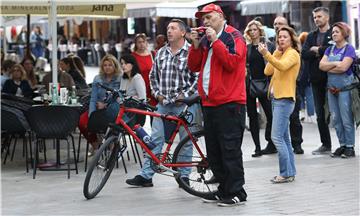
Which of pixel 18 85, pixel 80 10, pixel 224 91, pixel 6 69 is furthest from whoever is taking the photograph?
pixel 80 10

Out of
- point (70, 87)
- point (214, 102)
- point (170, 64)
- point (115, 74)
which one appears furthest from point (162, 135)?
point (70, 87)

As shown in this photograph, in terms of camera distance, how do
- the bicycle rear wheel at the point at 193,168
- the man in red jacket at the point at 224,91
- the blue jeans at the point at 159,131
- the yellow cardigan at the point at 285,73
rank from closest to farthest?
1. the man in red jacket at the point at 224,91
2. the bicycle rear wheel at the point at 193,168
3. the blue jeans at the point at 159,131
4. the yellow cardigan at the point at 285,73

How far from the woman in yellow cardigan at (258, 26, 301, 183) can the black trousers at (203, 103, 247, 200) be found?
124 cm

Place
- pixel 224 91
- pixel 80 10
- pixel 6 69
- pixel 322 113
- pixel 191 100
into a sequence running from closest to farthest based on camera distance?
pixel 224 91 < pixel 191 100 < pixel 322 113 < pixel 6 69 < pixel 80 10

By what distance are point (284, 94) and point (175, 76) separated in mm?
1222

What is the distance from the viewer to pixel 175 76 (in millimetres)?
9406

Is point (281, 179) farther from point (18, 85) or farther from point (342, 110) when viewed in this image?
point (18, 85)

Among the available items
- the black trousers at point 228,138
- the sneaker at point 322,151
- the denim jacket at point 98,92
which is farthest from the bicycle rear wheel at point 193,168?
the sneaker at point 322,151

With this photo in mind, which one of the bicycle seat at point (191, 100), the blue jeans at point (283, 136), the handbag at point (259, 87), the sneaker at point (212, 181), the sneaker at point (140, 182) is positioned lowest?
the sneaker at point (140, 182)

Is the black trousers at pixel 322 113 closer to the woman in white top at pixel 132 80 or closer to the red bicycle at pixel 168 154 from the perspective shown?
the woman in white top at pixel 132 80

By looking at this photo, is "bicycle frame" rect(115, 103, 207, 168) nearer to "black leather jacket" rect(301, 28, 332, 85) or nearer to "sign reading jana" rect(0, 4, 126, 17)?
"black leather jacket" rect(301, 28, 332, 85)

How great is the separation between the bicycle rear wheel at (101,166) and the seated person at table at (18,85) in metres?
5.73

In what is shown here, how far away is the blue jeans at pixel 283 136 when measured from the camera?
9.50m

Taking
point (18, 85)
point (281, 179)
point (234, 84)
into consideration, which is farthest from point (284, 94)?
point (18, 85)
